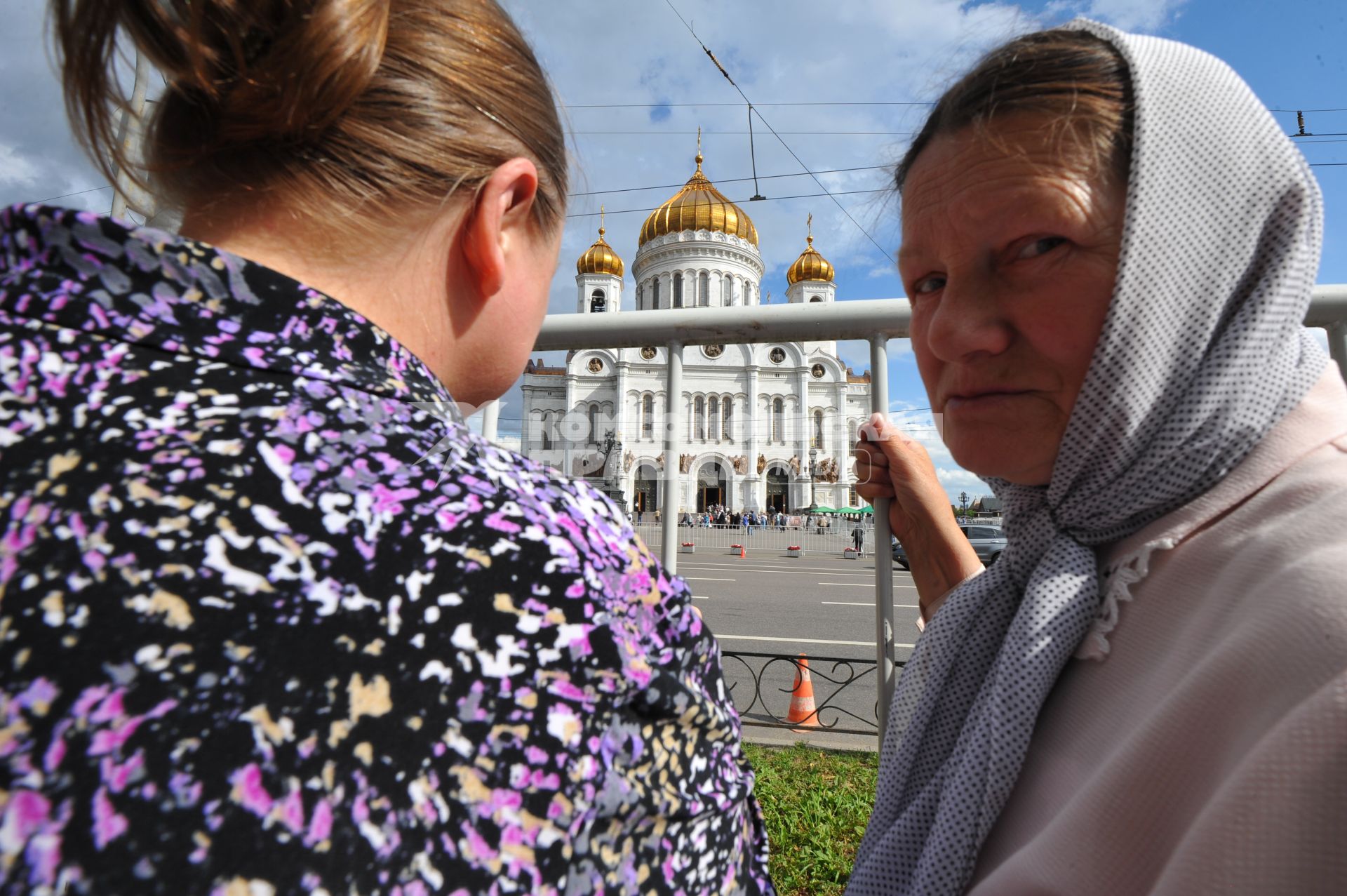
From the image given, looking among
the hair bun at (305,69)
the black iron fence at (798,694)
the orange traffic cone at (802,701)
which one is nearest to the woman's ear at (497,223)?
the hair bun at (305,69)

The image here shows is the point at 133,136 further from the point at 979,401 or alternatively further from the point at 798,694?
the point at 798,694

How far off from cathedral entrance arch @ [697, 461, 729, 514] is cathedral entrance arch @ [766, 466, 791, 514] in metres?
2.32

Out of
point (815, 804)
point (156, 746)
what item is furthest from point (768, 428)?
point (156, 746)

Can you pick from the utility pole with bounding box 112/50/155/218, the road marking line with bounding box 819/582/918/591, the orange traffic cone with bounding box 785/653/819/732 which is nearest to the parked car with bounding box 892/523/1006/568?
the road marking line with bounding box 819/582/918/591

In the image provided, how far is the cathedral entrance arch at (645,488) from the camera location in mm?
36069

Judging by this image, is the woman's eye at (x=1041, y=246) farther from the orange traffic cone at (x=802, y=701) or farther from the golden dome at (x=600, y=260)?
the golden dome at (x=600, y=260)

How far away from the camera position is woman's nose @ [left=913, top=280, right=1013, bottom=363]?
103 cm

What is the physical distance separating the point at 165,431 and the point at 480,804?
365 millimetres

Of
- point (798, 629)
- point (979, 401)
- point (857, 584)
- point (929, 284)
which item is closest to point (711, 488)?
point (857, 584)

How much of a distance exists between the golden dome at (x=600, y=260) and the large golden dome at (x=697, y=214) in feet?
8.97

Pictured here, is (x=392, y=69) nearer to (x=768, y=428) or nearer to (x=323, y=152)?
(x=323, y=152)

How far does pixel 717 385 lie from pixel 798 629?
33.4 m

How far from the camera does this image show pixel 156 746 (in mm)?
497

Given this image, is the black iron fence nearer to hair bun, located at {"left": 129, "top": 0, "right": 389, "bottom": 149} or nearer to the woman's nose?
the woman's nose
